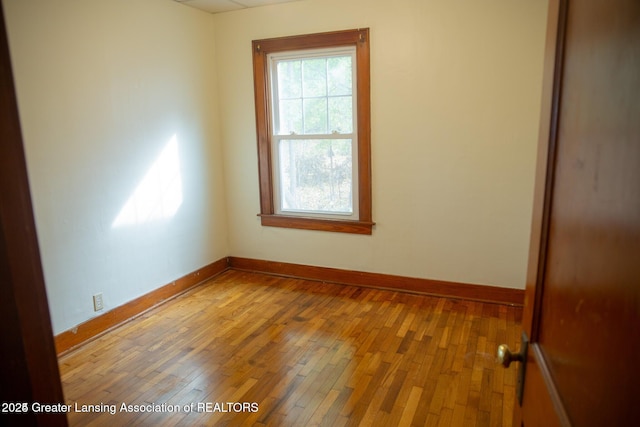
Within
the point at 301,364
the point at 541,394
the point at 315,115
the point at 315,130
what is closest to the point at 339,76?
the point at 315,115

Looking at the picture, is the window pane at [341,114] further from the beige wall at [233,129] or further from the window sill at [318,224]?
the window sill at [318,224]

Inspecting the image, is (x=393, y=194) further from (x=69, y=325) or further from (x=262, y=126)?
(x=69, y=325)

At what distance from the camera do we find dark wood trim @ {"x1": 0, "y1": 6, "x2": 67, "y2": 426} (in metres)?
0.59

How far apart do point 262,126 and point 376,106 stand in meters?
1.09

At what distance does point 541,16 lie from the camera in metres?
2.96

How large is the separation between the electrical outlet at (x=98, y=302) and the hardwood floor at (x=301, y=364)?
21cm

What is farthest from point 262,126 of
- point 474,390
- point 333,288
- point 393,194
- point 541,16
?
point 474,390

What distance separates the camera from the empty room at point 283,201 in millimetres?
2445

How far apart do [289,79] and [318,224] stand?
1.34 meters

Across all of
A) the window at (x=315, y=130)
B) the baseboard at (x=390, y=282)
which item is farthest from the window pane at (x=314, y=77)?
the baseboard at (x=390, y=282)

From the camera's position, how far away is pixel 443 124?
11.0 ft

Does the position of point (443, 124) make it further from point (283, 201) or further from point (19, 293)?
point (19, 293)

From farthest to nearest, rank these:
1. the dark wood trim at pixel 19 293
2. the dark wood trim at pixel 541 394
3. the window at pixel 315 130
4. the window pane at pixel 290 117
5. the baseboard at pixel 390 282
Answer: the window pane at pixel 290 117
the window at pixel 315 130
the baseboard at pixel 390 282
the dark wood trim at pixel 541 394
the dark wood trim at pixel 19 293

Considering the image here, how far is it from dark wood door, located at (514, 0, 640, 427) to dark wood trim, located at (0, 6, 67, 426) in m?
0.78
